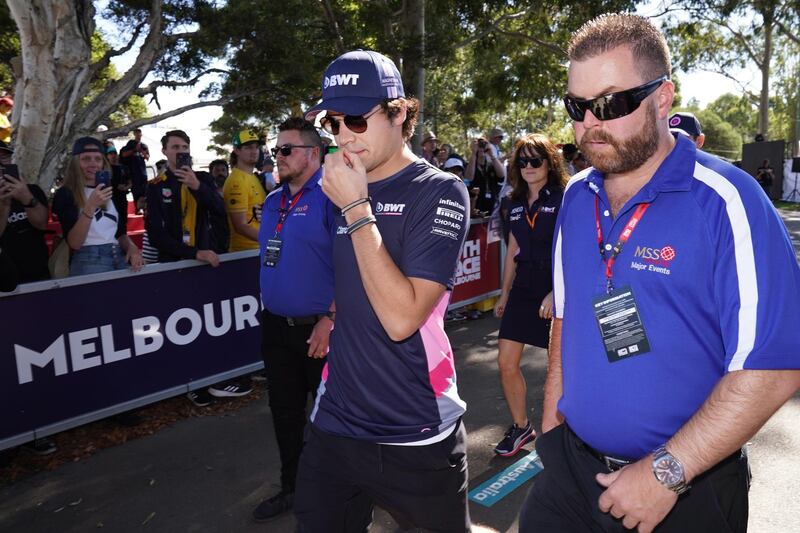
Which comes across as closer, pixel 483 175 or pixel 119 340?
pixel 119 340

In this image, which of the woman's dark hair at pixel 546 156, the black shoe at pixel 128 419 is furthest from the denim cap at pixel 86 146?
the woman's dark hair at pixel 546 156

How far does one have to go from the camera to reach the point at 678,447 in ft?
5.19

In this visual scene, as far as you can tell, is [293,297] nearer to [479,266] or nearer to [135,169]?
[479,266]

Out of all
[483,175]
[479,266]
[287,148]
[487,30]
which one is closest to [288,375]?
[287,148]

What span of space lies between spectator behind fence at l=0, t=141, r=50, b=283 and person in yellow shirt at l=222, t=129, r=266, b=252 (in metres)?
1.62

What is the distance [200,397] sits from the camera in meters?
5.68

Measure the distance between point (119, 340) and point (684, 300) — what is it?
4.41 m

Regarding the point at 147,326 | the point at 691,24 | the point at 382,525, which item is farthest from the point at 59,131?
the point at 691,24

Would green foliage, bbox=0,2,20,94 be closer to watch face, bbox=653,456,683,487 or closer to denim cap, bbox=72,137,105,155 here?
denim cap, bbox=72,137,105,155

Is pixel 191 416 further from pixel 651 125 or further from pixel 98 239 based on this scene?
pixel 651 125

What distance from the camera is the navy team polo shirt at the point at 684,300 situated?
152cm

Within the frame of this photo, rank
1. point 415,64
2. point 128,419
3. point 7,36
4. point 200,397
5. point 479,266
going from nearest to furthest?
point 128,419
point 200,397
point 479,266
point 7,36
point 415,64

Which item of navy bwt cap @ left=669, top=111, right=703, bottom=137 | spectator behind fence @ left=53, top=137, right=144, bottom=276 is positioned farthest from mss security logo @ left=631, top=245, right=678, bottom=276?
spectator behind fence @ left=53, top=137, right=144, bottom=276

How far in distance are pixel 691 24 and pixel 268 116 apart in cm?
1083
